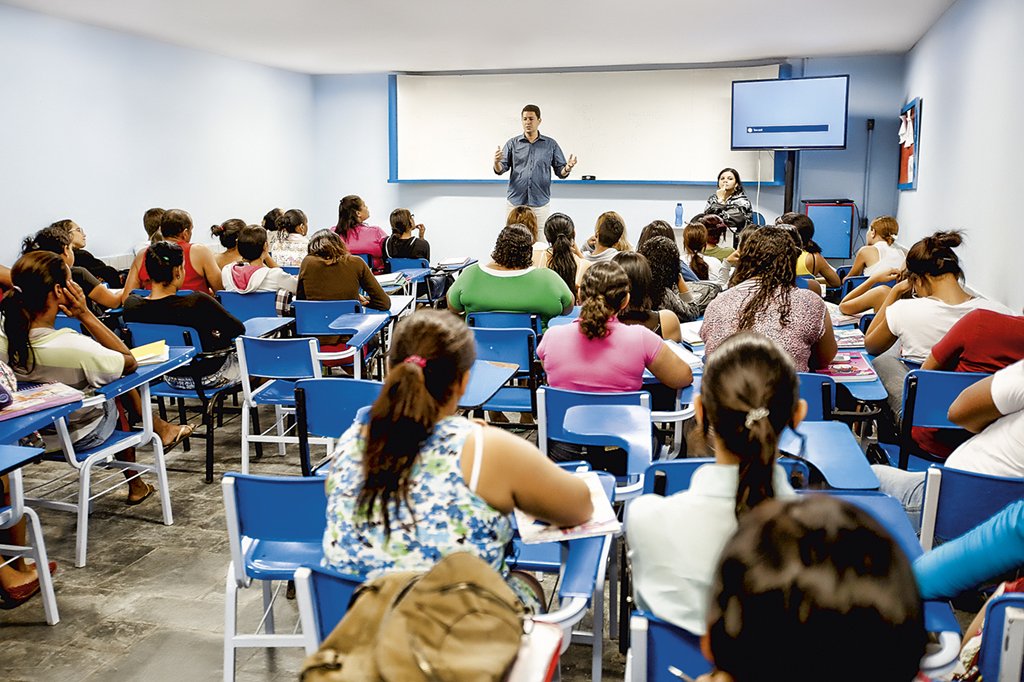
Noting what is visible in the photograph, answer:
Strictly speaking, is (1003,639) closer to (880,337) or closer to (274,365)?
(880,337)

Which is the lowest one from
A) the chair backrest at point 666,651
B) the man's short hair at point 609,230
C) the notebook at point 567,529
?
the chair backrest at point 666,651

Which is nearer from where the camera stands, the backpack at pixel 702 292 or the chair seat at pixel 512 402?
the chair seat at pixel 512 402

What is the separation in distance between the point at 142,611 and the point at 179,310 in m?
1.76

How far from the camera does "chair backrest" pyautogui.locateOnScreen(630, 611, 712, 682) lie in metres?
1.44

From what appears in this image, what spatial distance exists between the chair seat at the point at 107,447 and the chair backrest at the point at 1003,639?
10.3ft

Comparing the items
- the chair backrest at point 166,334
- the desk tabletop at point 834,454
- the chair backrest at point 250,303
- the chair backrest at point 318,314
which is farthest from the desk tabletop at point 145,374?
the desk tabletop at point 834,454

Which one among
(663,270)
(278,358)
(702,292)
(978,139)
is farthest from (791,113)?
(278,358)

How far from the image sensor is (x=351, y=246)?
7.64 metres

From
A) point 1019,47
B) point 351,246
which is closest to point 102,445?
point 351,246

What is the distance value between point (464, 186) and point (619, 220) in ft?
19.2

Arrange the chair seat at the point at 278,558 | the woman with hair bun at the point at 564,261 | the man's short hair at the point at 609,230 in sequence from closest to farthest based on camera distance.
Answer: the chair seat at the point at 278,558 < the woman with hair bun at the point at 564,261 < the man's short hair at the point at 609,230

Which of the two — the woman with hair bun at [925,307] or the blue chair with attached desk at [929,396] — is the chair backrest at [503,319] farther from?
the blue chair with attached desk at [929,396]

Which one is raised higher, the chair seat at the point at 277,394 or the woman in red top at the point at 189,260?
the woman in red top at the point at 189,260

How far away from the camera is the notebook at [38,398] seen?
283 cm
